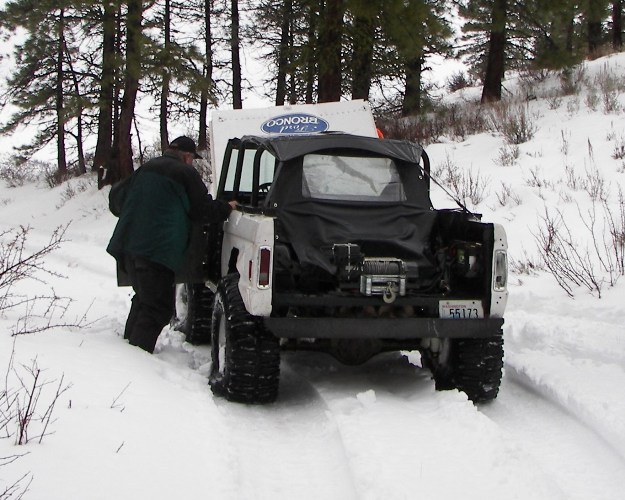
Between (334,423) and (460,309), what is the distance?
4.38ft

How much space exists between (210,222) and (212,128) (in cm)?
384

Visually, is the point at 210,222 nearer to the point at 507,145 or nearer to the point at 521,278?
the point at 521,278

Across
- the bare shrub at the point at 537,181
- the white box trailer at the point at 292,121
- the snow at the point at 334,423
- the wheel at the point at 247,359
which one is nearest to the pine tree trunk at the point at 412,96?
the bare shrub at the point at 537,181

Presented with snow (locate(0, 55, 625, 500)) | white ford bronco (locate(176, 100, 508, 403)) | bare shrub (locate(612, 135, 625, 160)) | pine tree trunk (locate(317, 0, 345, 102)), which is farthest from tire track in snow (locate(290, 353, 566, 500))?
pine tree trunk (locate(317, 0, 345, 102))

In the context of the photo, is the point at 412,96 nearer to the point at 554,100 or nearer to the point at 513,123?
the point at 554,100

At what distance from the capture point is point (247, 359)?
17.1ft

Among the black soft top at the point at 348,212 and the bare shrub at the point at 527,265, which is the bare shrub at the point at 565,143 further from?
the black soft top at the point at 348,212

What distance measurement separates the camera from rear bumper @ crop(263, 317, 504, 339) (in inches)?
201

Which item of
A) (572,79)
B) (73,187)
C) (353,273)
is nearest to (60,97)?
(73,187)

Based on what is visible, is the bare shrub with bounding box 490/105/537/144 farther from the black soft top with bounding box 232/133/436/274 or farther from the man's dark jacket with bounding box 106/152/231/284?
the man's dark jacket with bounding box 106/152/231/284

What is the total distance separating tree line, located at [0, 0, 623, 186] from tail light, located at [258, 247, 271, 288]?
9.20 meters

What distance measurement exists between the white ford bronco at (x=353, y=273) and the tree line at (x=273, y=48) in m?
7.87

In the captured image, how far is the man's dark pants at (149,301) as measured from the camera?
628cm

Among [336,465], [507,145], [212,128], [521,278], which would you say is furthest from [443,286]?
[507,145]
